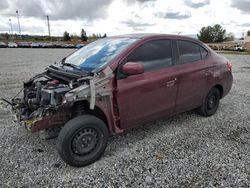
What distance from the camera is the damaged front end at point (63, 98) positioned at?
297 cm

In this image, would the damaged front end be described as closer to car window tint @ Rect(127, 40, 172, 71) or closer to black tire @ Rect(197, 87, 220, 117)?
car window tint @ Rect(127, 40, 172, 71)

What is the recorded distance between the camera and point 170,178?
290 centimetres

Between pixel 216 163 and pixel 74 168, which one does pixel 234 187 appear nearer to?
pixel 216 163

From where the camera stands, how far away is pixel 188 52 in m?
4.25

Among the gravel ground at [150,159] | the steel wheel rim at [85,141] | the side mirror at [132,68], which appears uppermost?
the side mirror at [132,68]

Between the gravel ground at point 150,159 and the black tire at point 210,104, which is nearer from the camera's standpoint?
the gravel ground at point 150,159

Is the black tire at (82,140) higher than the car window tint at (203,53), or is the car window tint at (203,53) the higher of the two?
the car window tint at (203,53)

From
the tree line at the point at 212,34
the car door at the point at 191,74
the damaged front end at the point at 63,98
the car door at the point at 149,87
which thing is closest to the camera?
the damaged front end at the point at 63,98

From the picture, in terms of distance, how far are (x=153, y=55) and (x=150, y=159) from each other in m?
1.59

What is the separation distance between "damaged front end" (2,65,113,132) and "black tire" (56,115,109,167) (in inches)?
8.8

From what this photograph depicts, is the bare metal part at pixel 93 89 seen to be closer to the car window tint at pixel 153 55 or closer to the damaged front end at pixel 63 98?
the damaged front end at pixel 63 98

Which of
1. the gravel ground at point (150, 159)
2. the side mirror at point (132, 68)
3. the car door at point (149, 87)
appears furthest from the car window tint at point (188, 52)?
the gravel ground at point (150, 159)

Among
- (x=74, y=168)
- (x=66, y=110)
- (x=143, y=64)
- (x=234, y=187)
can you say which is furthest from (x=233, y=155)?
(x=66, y=110)

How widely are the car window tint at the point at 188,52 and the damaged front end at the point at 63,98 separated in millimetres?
1559
